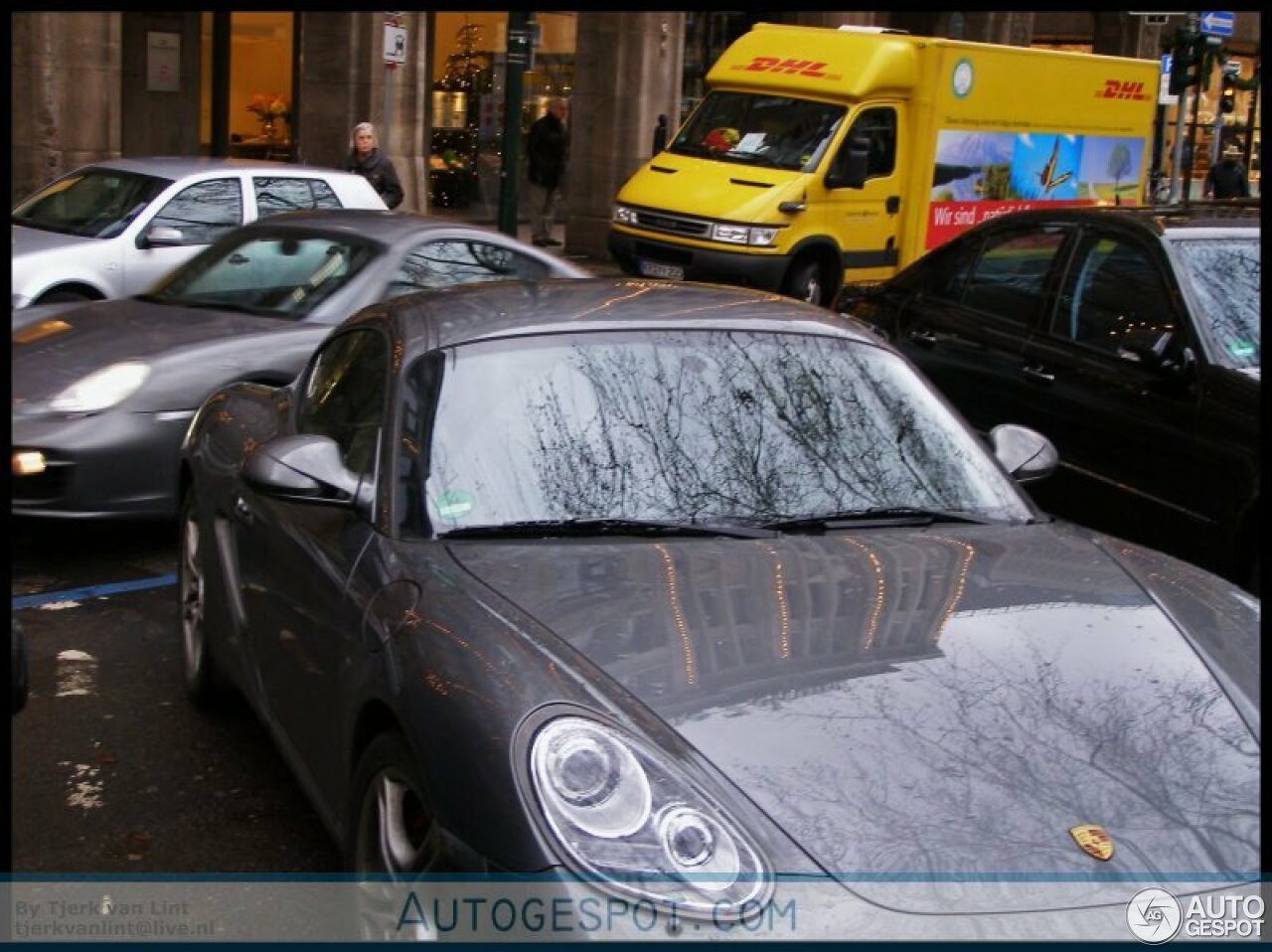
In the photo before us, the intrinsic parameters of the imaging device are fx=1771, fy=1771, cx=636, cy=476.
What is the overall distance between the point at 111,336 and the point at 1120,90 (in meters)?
15.5

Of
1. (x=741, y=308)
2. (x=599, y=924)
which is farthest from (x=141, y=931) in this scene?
(x=741, y=308)

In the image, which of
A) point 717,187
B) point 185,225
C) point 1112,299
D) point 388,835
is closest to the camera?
point 388,835

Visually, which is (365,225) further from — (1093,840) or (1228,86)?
(1228,86)

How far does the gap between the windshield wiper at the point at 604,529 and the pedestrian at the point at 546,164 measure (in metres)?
20.2

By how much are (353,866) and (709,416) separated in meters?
1.48

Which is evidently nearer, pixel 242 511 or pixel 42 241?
pixel 242 511

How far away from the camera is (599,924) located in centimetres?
289

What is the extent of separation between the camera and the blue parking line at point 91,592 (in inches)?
281

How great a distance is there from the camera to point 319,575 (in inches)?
170

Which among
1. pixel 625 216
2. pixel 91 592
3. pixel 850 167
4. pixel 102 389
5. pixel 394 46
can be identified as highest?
pixel 394 46

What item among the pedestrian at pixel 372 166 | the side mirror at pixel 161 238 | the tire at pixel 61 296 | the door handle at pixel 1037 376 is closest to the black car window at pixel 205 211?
the side mirror at pixel 161 238

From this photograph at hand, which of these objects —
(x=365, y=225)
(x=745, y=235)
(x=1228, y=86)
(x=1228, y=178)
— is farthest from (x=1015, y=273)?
(x=1228, y=86)

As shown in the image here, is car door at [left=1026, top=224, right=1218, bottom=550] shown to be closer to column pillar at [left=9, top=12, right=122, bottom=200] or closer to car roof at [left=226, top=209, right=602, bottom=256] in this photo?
car roof at [left=226, top=209, right=602, bottom=256]

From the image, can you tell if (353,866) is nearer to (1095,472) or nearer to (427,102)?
(1095,472)
